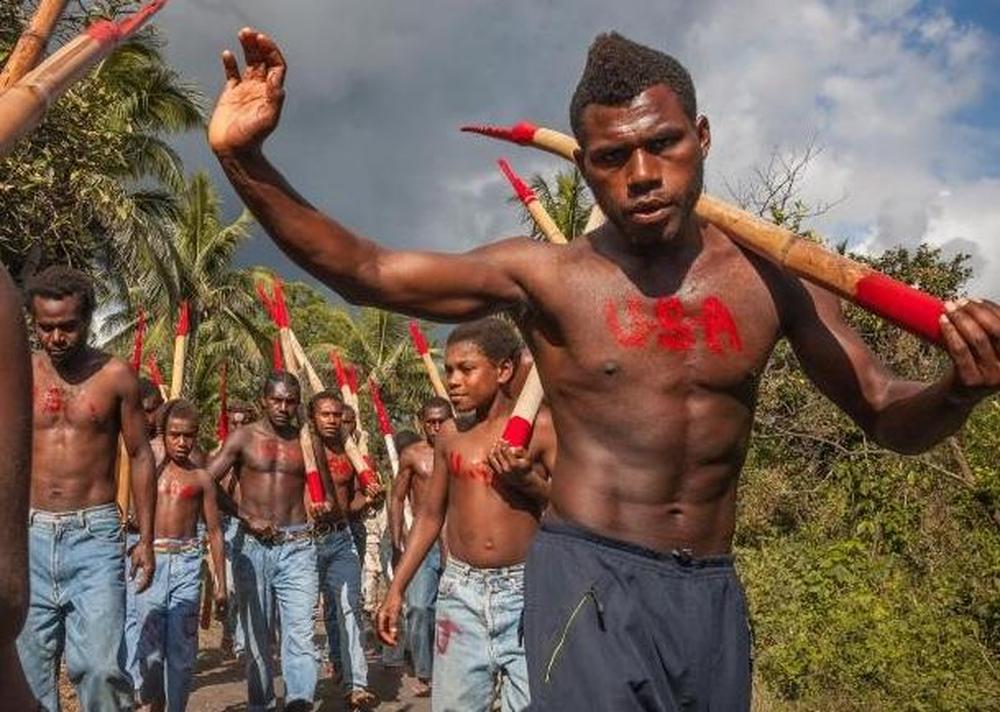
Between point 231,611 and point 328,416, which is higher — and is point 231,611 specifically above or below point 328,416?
below

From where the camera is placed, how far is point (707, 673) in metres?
2.78

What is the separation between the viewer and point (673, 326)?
2.92 metres

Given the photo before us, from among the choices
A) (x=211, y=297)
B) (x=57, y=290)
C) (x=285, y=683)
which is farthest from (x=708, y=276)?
(x=211, y=297)

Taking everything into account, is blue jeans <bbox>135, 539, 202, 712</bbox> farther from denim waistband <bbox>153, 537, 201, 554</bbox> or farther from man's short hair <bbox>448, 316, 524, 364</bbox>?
man's short hair <bbox>448, 316, 524, 364</bbox>

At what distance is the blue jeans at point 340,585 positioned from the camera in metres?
8.61

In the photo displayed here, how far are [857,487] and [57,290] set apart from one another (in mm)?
7459

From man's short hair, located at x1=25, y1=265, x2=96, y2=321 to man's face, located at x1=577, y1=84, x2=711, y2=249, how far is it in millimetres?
3154

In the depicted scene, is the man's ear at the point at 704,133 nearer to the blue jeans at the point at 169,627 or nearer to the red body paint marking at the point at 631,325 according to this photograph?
the red body paint marking at the point at 631,325

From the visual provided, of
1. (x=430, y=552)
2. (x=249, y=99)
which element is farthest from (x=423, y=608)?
(x=249, y=99)

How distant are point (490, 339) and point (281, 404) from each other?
10.9 ft

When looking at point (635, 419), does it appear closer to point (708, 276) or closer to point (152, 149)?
point (708, 276)

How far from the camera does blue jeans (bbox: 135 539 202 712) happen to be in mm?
7371

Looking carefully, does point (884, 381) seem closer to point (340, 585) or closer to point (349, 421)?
point (340, 585)

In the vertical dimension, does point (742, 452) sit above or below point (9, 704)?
above
